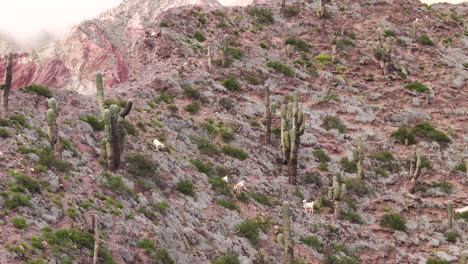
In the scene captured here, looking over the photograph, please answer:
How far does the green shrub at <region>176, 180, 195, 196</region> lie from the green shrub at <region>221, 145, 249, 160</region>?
5560mm

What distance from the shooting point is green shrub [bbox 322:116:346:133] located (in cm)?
3588

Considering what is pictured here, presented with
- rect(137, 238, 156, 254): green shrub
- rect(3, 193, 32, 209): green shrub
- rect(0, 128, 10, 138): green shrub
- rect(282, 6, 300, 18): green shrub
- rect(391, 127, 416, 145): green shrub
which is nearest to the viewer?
rect(3, 193, 32, 209): green shrub

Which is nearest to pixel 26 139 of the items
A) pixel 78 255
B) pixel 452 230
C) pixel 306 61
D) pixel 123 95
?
pixel 78 255

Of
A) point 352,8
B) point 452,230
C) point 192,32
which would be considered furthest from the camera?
point 352,8

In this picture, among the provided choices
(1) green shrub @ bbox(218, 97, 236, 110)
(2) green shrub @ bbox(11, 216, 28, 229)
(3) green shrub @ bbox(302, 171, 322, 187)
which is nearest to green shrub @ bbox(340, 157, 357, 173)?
(3) green shrub @ bbox(302, 171, 322, 187)

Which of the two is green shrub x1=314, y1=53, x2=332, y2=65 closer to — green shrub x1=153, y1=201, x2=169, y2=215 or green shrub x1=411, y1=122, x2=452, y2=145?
green shrub x1=411, y1=122, x2=452, y2=145

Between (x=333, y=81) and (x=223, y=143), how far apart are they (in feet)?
51.2

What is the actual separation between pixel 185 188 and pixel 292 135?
710 centimetres

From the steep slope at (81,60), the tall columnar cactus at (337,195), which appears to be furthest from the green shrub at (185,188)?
the steep slope at (81,60)

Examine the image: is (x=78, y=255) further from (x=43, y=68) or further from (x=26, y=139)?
(x=43, y=68)

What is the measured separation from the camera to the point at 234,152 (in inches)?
1158

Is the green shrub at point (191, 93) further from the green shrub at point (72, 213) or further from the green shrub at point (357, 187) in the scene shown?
the green shrub at point (72, 213)

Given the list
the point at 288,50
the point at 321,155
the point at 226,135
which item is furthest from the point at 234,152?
the point at 288,50

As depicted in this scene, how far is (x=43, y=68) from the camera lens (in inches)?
2293
